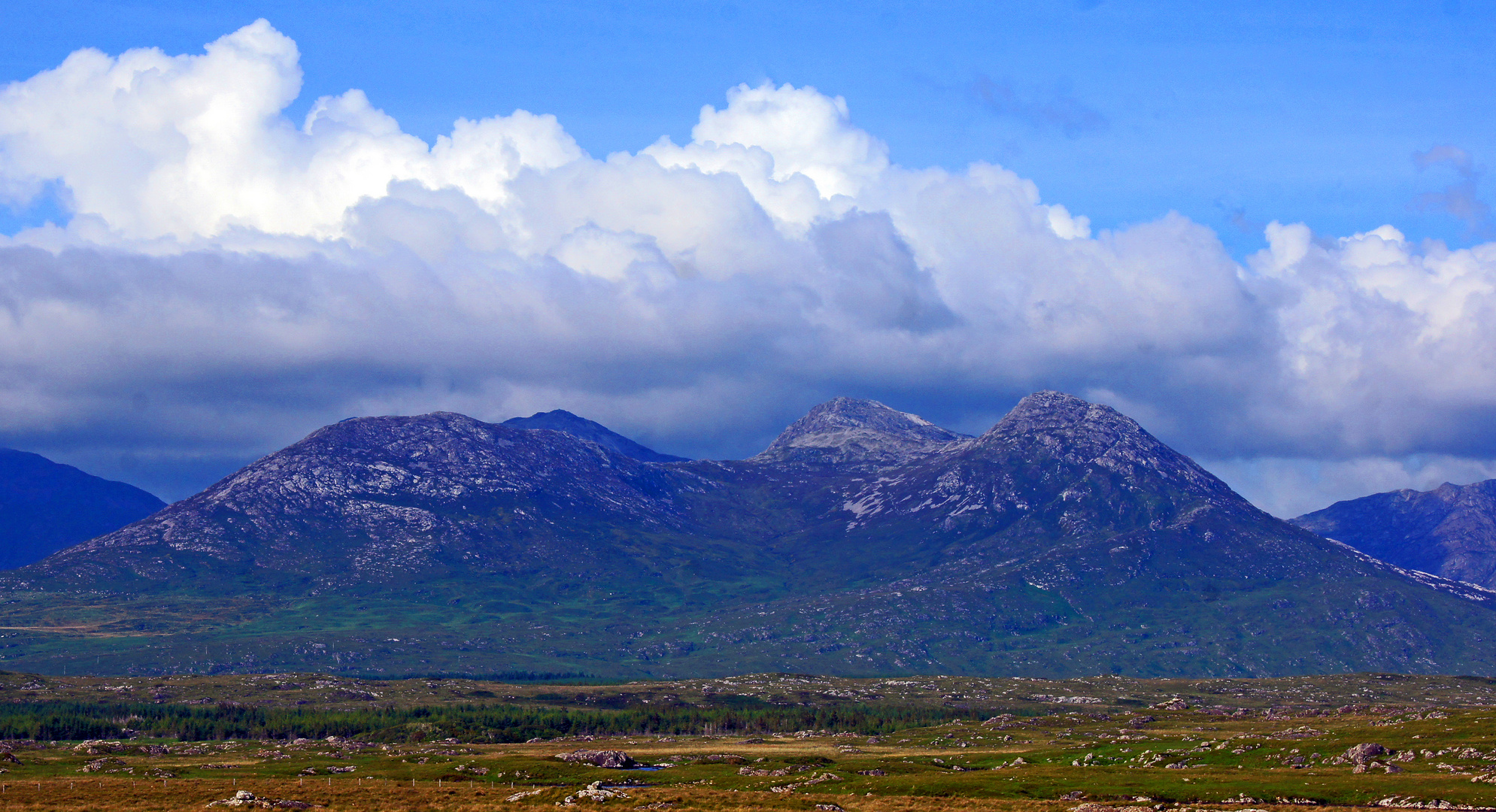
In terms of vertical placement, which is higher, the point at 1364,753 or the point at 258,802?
the point at 258,802

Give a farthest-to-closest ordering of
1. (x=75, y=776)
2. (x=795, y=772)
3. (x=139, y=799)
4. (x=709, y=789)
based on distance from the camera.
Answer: (x=795, y=772)
(x=75, y=776)
(x=709, y=789)
(x=139, y=799)

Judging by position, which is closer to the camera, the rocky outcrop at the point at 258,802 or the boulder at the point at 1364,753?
the rocky outcrop at the point at 258,802

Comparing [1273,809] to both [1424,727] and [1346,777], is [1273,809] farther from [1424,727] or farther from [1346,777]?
[1424,727]

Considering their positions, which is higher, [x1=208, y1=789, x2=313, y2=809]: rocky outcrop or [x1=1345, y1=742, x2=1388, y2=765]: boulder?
[x1=208, y1=789, x2=313, y2=809]: rocky outcrop

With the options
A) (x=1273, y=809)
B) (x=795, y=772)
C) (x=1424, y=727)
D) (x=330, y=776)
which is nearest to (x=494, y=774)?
(x=330, y=776)

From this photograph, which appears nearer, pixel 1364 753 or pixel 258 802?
pixel 258 802

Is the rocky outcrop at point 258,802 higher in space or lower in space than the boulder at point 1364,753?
higher

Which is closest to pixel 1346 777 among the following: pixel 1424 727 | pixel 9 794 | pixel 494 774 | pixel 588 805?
pixel 1424 727

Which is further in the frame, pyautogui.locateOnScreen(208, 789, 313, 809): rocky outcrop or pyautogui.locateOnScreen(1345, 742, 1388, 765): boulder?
pyautogui.locateOnScreen(1345, 742, 1388, 765): boulder

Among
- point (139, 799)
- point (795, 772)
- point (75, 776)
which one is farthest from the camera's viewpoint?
point (795, 772)

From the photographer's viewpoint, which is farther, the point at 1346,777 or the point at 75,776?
the point at 75,776

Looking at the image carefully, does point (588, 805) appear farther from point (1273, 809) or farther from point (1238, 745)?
point (1238, 745)

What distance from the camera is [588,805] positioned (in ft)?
408

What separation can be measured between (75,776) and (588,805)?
100285 mm
